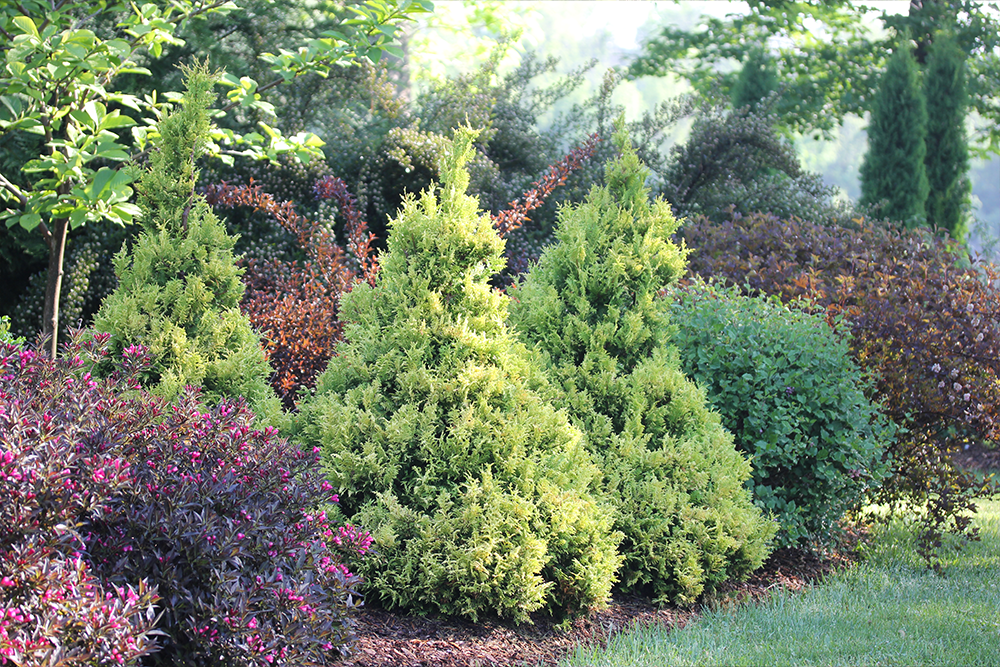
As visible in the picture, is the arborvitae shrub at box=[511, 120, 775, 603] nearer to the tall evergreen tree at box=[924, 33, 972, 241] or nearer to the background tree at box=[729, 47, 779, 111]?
the tall evergreen tree at box=[924, 33, 972, 241]

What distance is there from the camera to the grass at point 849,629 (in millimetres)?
3783

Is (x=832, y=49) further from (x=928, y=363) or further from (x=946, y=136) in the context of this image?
(x=928, y=363)

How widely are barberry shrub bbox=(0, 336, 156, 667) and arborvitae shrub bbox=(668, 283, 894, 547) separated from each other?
12.2 feet

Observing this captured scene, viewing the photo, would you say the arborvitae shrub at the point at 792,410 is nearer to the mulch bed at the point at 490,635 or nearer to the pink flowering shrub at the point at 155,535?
the mulch bed at the point at 490,635

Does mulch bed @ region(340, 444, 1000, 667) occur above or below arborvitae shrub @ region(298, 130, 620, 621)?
below

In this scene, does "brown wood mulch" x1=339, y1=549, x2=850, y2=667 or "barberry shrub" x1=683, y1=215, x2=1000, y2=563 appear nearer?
"brown wood mulch" x1=339, y1=549, x2=850, y2=667

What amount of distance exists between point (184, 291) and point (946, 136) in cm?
1539

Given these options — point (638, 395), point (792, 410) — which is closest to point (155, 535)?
point (638, 395)

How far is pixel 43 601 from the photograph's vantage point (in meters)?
2.58

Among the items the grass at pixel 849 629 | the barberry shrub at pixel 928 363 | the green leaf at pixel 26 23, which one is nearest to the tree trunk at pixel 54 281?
the green leaf at pixel 26 23

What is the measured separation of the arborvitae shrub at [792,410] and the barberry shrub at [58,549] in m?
3.72

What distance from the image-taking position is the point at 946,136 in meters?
A: 15.5

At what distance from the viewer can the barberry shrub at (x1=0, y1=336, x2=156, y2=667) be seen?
2547mm

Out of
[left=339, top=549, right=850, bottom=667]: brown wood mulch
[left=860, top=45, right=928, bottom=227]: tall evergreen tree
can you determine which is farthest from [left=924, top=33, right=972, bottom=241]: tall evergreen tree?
[left=339, top=549, right=850, bottom=667]: brown wood mulch
